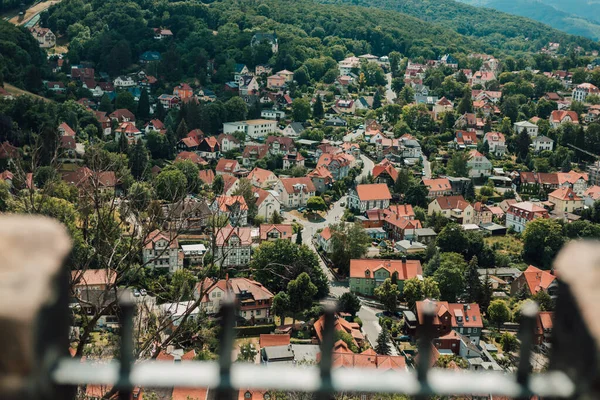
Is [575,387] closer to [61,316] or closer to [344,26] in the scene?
[61,316]

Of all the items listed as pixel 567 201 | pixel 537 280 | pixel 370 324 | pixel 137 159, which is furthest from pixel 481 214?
pixel 137 159

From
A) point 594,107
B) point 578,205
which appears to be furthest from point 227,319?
point 594,107

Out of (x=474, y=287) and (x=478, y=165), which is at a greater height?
(x=474, y=287)

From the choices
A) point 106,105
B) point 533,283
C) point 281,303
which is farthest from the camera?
point 106,105

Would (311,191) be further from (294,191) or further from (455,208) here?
(455,208)

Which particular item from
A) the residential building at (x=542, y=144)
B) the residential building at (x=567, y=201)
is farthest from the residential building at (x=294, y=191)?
the residential building at (x=542, y=144)

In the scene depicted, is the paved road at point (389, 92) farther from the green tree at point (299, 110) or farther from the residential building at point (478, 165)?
the residential building at point (478, 165)

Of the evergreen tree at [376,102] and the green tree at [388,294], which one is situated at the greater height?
the green tree at [388,294]
